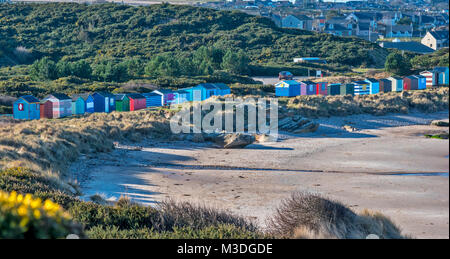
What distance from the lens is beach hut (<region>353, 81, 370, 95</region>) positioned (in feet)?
120

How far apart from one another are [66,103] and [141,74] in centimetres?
1869

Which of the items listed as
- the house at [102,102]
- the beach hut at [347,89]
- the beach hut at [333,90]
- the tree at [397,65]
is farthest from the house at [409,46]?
the house at [102,102]

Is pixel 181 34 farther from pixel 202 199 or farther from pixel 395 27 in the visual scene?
pixel 202 199

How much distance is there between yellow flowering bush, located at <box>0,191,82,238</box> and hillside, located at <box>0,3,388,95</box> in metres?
31.0

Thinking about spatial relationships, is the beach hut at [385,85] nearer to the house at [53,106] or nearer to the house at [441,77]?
the house at [441,77]

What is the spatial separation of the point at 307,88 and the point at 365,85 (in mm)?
4572

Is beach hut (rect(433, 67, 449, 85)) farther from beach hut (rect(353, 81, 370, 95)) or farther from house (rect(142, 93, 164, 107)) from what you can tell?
house (rect(142, 93, 164, 107))

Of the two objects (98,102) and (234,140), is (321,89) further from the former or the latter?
(234,140)

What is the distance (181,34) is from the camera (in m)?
70.6

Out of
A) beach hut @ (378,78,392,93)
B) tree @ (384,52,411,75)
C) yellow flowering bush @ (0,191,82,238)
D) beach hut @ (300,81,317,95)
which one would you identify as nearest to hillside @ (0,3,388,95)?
tree @ (384,52,411,75)

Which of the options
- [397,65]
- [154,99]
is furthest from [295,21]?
[154,99]

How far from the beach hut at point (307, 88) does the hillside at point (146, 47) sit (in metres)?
8.48

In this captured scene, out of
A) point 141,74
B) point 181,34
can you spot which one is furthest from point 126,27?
point 141,74

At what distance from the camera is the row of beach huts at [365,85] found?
117 ft
